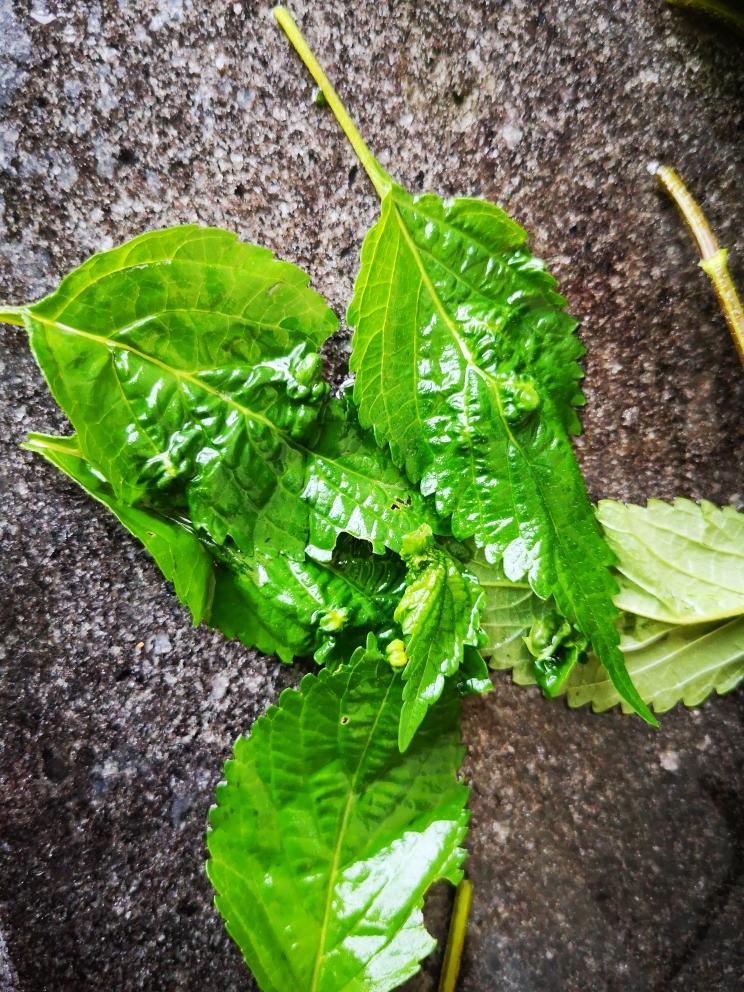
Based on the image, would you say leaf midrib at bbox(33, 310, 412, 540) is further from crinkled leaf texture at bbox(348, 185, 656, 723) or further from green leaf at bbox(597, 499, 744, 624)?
green leaf at bbox(597, 499, 744, 624)

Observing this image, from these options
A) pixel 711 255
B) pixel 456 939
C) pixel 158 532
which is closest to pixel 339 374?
pixel 158 532

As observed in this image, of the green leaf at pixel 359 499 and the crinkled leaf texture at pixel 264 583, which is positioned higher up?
the green leaf at pixel 359 499

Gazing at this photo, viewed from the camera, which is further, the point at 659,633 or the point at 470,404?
the point at 659,633

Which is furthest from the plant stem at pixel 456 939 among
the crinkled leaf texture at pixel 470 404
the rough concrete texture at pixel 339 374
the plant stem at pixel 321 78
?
the plant stem at pixel 321 78

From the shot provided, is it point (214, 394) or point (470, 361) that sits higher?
point (470, 361)

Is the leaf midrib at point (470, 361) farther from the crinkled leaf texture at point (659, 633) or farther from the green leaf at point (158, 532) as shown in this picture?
the green leaf at point (158, 532)

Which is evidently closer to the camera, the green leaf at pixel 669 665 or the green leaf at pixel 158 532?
the green leaf at pixel 158 532

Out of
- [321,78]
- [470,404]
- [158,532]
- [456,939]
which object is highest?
[321,78]

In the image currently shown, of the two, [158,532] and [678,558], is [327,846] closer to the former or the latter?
[158,532]
